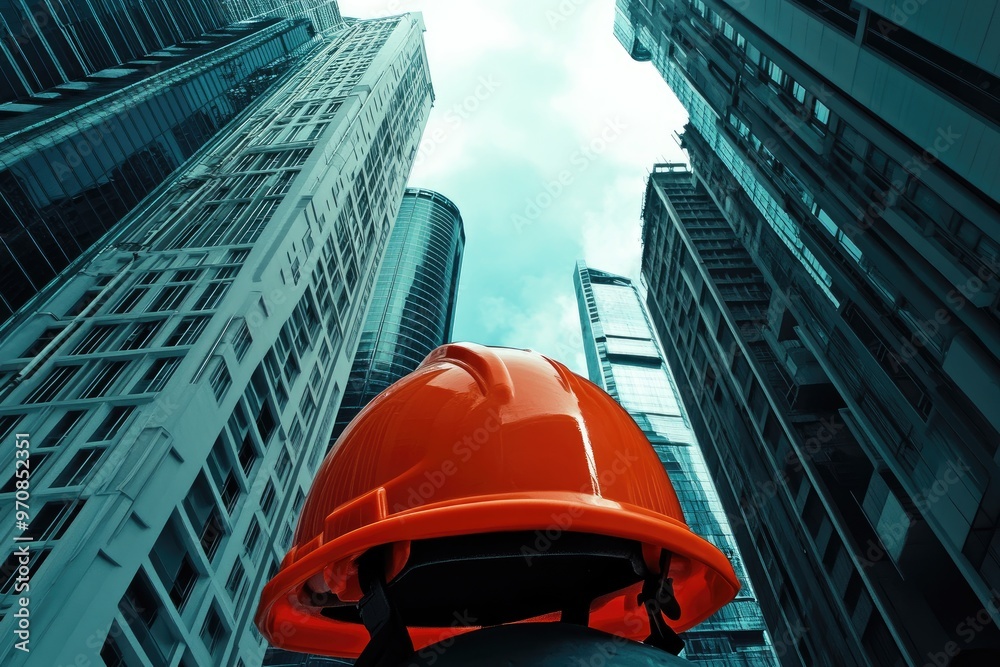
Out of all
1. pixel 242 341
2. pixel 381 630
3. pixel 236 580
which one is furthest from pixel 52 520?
pixel 381 630

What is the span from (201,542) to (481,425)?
2095 cm

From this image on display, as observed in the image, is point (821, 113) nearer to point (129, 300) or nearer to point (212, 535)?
point (212, 535)

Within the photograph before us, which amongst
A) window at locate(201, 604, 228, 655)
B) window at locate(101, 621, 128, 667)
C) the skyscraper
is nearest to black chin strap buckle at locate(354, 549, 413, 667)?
the skyscraper

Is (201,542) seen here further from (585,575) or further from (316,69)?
(316,69)

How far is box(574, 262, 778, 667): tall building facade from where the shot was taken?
A: 2137 inches

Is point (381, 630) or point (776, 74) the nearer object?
point (381, 630)

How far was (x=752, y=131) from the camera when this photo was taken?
24141 millimetres

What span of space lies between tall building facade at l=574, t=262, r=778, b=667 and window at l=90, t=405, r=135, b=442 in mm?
33960

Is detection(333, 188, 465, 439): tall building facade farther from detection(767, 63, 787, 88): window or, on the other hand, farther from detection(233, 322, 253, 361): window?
detection(767, 63, 787, 88): window

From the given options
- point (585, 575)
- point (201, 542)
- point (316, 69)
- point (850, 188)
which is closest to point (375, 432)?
point (585, 575)

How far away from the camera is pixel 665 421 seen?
277 ft

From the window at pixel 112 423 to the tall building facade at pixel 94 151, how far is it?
10.0m

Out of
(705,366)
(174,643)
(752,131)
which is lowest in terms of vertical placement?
(705,366)

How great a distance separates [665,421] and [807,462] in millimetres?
65673
